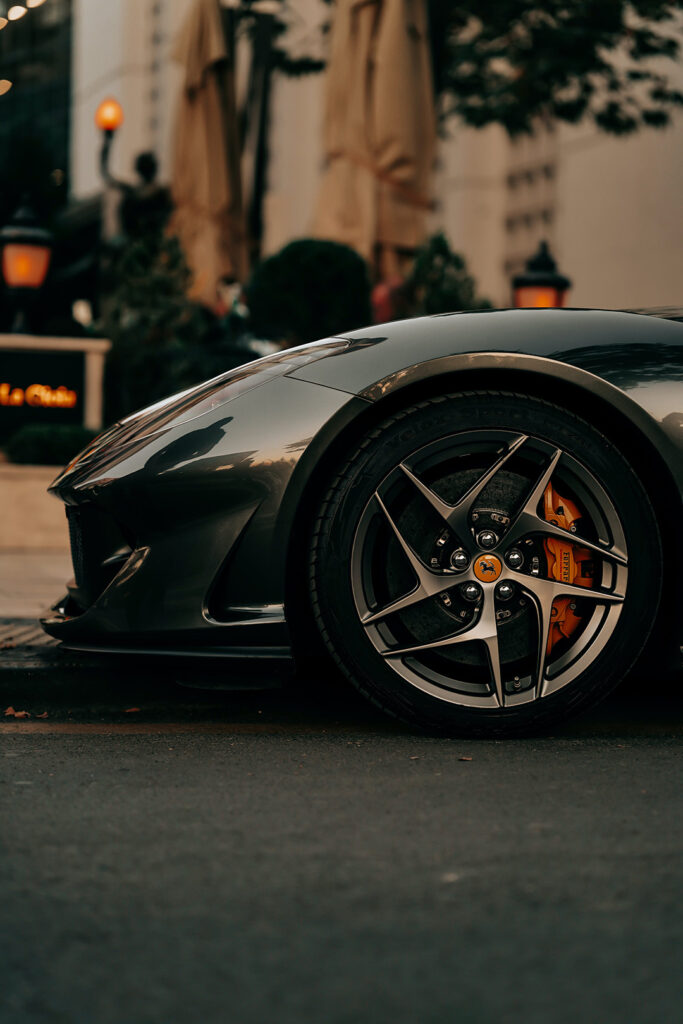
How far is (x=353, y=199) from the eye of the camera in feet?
37.9

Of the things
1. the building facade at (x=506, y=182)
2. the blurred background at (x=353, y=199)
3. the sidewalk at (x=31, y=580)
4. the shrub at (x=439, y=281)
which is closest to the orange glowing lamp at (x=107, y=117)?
the blurred background at (x=353, y=199)

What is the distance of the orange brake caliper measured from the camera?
130 inches

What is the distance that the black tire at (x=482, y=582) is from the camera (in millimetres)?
3260

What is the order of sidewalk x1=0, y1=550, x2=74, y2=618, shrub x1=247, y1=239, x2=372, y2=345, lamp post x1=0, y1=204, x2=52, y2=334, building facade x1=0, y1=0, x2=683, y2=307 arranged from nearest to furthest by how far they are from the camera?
sidewalk x1=0, y1=550, x2=74, y2=618, shrub x1=247, y1=239, x2=372, y2=345, lamp post x1=0, y1=204, x2=52, y2=334, building facade x1=0, y1=0, x2=683, y2=307

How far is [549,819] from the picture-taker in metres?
2.66

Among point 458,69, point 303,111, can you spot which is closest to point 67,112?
point 303,111

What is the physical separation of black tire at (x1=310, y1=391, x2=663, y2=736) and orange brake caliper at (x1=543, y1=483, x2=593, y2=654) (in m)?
0.01

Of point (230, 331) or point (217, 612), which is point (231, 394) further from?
point (230, 331)

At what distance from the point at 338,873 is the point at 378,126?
31.9ft

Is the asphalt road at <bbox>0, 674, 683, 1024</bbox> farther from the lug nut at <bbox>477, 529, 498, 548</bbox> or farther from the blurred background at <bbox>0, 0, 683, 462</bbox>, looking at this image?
the blurred background at <bbox>0, 0, 683, 462</bbox>

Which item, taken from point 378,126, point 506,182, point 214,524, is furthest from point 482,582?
point 506,182

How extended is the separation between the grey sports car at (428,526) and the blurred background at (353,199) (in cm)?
616

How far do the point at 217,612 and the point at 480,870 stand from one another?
1143 millimetres

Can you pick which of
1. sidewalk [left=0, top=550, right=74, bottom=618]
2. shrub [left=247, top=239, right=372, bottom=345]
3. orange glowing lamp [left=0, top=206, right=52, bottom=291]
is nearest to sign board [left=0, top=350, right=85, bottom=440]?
orange glowing lamp [left=0, top=206, right=52, bottom=291]
